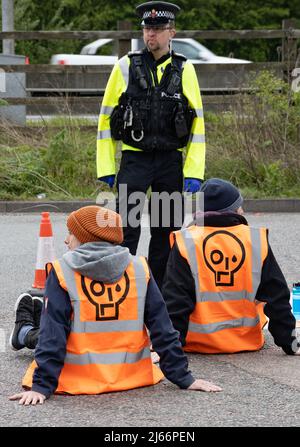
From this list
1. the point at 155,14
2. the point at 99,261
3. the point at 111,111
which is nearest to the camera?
the point at 99,261

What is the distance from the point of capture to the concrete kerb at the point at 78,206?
13711mm

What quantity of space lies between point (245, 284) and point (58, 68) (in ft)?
33.8

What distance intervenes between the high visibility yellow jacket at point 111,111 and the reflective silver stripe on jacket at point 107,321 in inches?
71.7

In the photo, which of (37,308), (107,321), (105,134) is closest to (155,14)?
(105,134)

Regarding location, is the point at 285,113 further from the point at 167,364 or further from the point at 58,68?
the point at 167,364

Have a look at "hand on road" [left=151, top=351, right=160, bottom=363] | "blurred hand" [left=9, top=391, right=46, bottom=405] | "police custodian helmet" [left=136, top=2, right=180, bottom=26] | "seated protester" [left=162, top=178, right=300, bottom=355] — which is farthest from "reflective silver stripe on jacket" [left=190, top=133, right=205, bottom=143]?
"blurred hand" [left=9, top=391, right=46, bottom=405]

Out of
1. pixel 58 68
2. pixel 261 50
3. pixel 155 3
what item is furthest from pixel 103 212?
pixel 261 50

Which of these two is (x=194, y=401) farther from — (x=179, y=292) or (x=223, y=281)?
(x=223, y=281)

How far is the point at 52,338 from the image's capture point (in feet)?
19.1

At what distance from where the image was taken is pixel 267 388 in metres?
6.17

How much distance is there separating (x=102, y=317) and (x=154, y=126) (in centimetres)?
202

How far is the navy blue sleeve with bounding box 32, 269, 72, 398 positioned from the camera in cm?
578

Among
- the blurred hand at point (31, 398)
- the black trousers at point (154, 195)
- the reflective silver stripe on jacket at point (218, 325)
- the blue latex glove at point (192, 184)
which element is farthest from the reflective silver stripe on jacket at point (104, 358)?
the blue latex glove at point (192, 184)

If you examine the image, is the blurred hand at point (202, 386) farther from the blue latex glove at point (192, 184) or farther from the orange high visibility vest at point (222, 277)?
the blue latex glove at point (192, 184)
